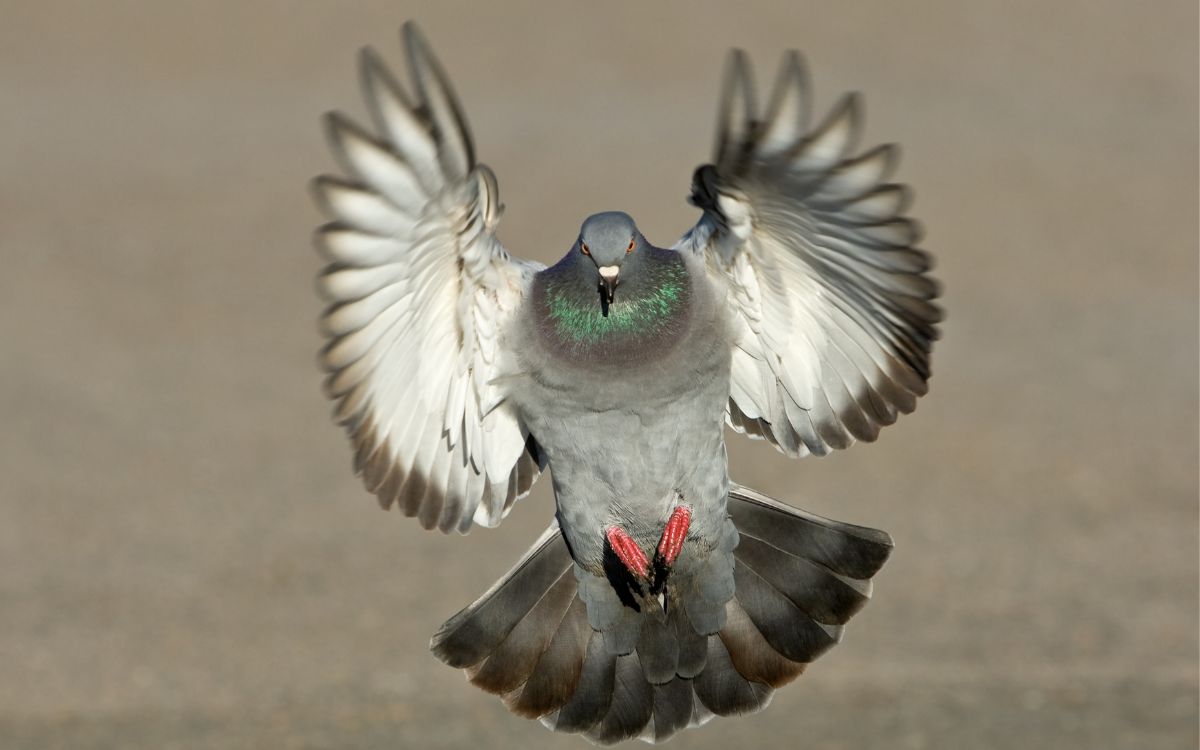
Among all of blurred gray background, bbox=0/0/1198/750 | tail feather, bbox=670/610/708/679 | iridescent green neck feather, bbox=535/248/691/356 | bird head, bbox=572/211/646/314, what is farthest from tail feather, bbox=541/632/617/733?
blurred gray background, bbox=0/0/1198/750

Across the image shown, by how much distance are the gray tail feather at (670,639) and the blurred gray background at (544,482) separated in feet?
13.9

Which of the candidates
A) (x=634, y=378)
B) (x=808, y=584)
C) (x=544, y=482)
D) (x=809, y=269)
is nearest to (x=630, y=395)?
(x=634, y=378)

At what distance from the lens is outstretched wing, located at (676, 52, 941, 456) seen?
4539mm

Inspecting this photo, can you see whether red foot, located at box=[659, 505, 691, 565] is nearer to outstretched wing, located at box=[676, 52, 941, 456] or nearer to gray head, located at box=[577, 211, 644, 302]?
outstretched wing, located at box=[676, 52, 941, 456]

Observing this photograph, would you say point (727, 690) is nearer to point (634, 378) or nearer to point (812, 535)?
point (812, 535)

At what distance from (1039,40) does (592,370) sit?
54.9 ft

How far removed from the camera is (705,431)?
531 cm

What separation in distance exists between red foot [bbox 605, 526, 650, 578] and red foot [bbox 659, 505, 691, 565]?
0.28 ft

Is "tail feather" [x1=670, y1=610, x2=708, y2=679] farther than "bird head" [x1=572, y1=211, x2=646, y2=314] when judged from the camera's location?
Yes

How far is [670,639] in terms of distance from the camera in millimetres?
5723

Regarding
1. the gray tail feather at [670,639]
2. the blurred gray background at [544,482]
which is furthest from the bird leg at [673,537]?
the blurred gray background at [544,482]

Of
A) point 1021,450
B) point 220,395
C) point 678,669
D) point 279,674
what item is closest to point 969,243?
point 1021,450

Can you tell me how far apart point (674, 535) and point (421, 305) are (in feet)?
3.84

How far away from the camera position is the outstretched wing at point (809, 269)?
4.54m
